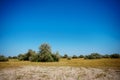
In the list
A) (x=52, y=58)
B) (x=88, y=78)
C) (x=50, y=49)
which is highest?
(x=50, y=49)

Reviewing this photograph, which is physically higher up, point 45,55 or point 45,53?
point 45,53

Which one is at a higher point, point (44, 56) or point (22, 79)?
point (44, 56)

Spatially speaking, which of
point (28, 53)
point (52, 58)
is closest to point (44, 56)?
point (52, 58)

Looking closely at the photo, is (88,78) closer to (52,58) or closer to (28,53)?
(52,58)

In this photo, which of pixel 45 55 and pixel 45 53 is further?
pixel 45 53

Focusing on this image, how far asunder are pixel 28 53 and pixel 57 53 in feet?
23.8

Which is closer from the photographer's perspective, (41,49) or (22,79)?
(22,79)

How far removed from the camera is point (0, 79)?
9.49m

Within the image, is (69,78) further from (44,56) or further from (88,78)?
(44,56)

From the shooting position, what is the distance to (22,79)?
9516 millimetres

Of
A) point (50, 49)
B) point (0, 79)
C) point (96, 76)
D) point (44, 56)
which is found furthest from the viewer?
point (50, 49)

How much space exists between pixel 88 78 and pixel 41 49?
16.5 meters

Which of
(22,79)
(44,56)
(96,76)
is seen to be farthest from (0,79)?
(44,56)

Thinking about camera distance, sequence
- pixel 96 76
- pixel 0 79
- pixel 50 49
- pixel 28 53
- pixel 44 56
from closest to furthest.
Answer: pixel 0 79
pixel 96 76
pixel 44 56
pixel 50 49
pixel 28 53
